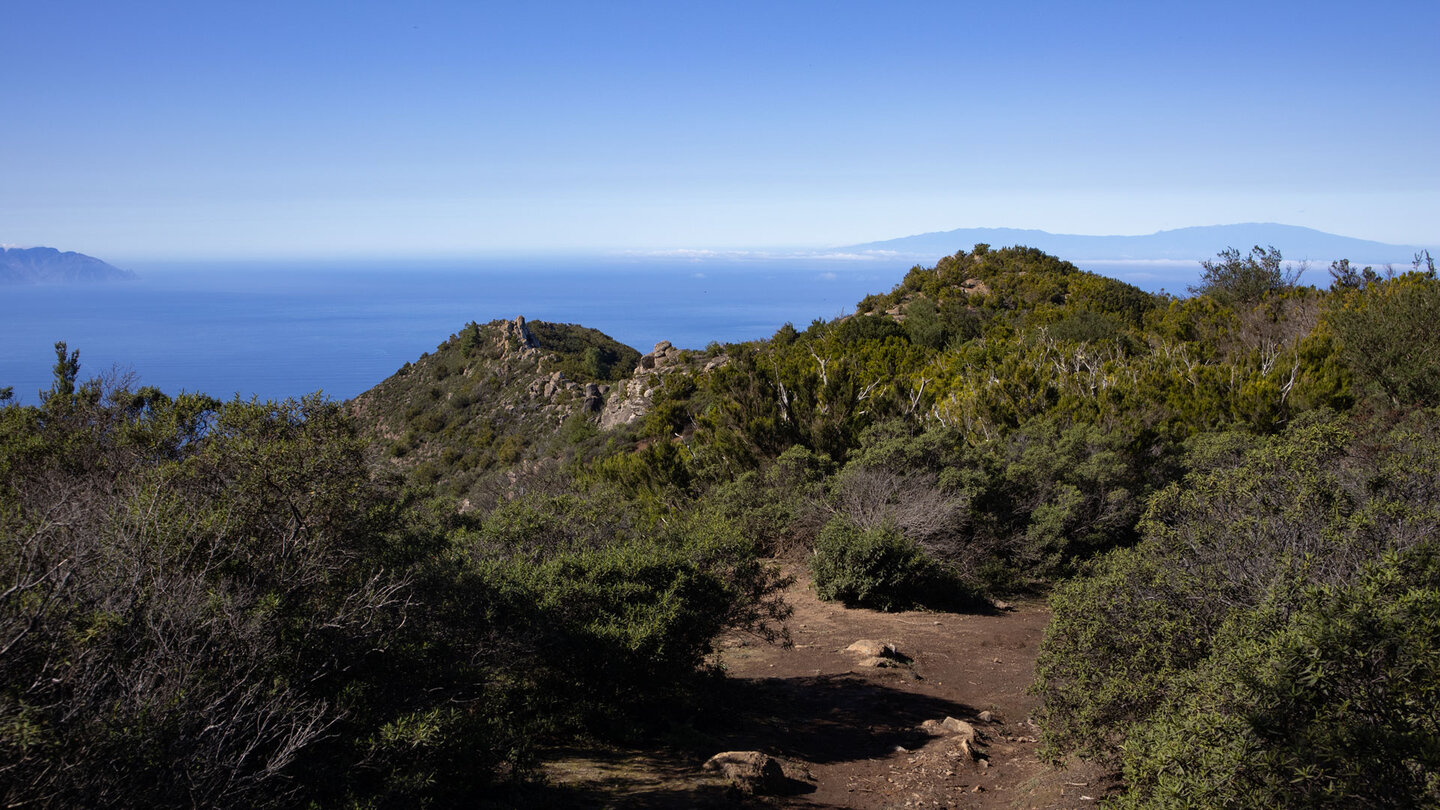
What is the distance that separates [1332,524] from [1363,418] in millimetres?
15044

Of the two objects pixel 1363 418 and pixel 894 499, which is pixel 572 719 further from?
pixel 1363 418

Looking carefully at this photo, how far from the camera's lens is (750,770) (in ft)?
19.0

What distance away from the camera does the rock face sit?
102 feet

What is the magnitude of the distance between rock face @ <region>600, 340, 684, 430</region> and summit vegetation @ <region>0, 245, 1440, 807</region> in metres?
16.0

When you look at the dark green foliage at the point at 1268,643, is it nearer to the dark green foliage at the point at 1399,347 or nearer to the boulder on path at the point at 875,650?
the boulder on path at the point at 875,650

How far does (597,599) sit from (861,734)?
2.87m

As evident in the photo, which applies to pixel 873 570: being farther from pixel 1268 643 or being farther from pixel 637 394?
pixel 637 394

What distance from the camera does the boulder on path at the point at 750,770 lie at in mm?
5716

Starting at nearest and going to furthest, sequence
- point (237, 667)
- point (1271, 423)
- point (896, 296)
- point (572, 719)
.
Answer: point (237, 667)
point (572, 719)
point (1271, 423)
point (896, 296)

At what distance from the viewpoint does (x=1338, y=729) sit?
134 inches

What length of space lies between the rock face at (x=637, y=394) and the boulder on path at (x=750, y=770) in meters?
23.6

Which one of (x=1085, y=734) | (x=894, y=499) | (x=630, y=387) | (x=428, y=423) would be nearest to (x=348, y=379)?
(x=428, y=423)

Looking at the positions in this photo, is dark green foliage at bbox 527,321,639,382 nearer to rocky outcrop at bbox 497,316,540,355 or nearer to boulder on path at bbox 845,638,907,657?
rocky outcrop at bbox 497,316,540,355

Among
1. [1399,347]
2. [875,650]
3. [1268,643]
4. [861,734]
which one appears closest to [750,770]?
[861,734]
